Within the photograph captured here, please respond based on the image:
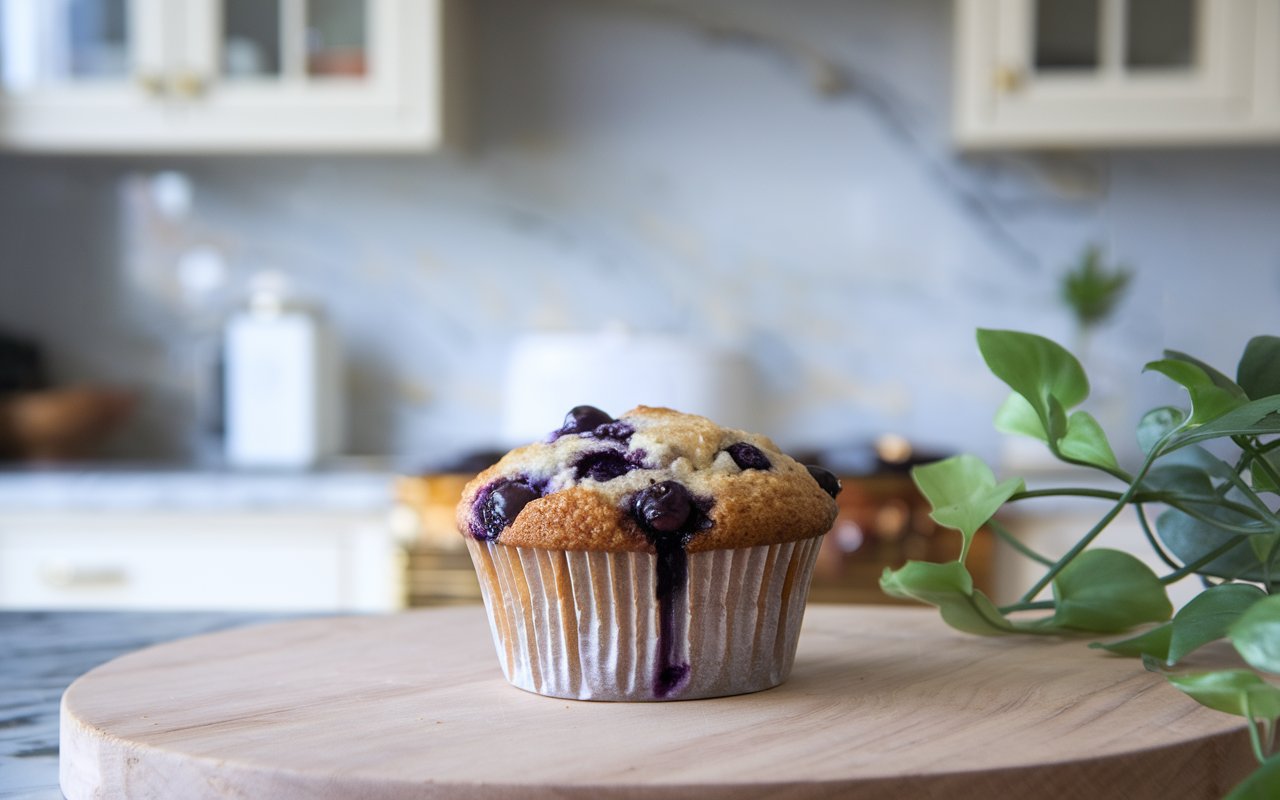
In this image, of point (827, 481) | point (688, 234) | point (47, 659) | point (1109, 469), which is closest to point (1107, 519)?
point (1109, 469)

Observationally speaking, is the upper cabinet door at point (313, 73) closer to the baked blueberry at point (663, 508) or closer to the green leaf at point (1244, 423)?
the baked blueberry at point (663, 508)

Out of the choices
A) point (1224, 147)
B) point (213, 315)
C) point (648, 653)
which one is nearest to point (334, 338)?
point (213, 315)

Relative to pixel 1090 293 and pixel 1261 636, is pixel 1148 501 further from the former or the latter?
pixel 1090 293

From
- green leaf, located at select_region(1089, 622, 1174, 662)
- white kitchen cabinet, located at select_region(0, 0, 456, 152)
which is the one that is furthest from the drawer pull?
green leaf, located at select_region(1089, 622, 1174, 662)

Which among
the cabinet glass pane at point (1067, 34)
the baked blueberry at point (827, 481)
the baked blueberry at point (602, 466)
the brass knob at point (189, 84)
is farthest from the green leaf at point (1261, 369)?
the brass knob at point (189, 84)

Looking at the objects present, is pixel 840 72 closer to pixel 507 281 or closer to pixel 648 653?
pixel 507 281
